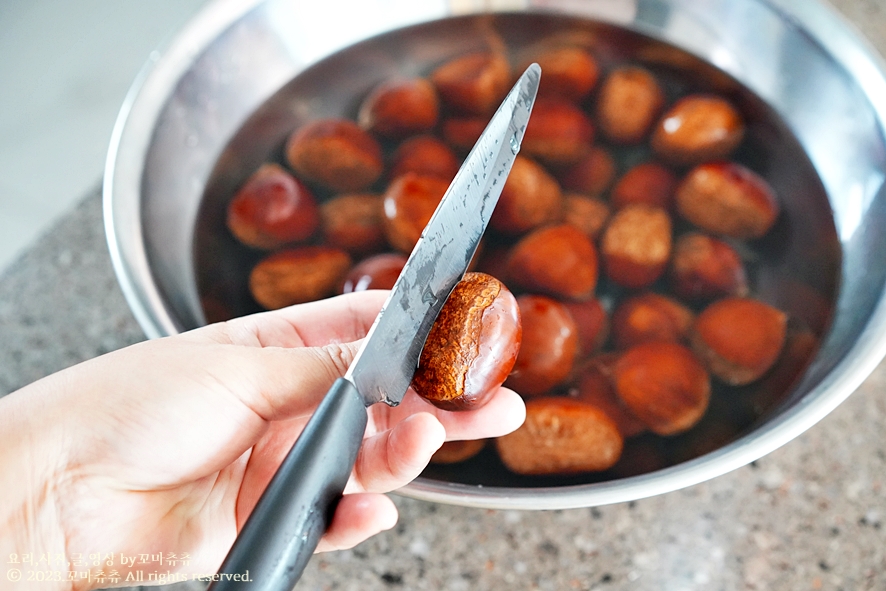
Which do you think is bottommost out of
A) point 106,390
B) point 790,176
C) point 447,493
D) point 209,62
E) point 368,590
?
point 368,590

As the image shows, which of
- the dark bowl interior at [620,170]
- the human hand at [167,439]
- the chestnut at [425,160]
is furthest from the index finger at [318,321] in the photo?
the chestnut at [425,160]

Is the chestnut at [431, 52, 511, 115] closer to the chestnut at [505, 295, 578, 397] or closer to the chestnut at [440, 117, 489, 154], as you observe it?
the chestnut at [440, 117, 489, 154]

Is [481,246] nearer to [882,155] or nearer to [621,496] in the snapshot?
[621,496]

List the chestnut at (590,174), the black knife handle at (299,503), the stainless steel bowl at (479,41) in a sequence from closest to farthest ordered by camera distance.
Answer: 1. the black knife handle at (299,503)
2. the stainless steel bowl at (479,41)
3. the chestnut at (590,174)

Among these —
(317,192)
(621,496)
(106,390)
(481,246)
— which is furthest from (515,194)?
(106,390)

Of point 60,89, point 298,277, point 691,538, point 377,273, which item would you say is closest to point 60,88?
point 60,89

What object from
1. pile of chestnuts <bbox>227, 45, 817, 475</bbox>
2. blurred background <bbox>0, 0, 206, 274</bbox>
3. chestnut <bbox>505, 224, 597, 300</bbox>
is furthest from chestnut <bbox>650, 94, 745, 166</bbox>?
blurred background <bbox>0, 0, 206, 274</bbox>

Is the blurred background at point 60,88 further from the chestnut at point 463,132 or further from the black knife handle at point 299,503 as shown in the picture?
the black knife handle at point 299,503
